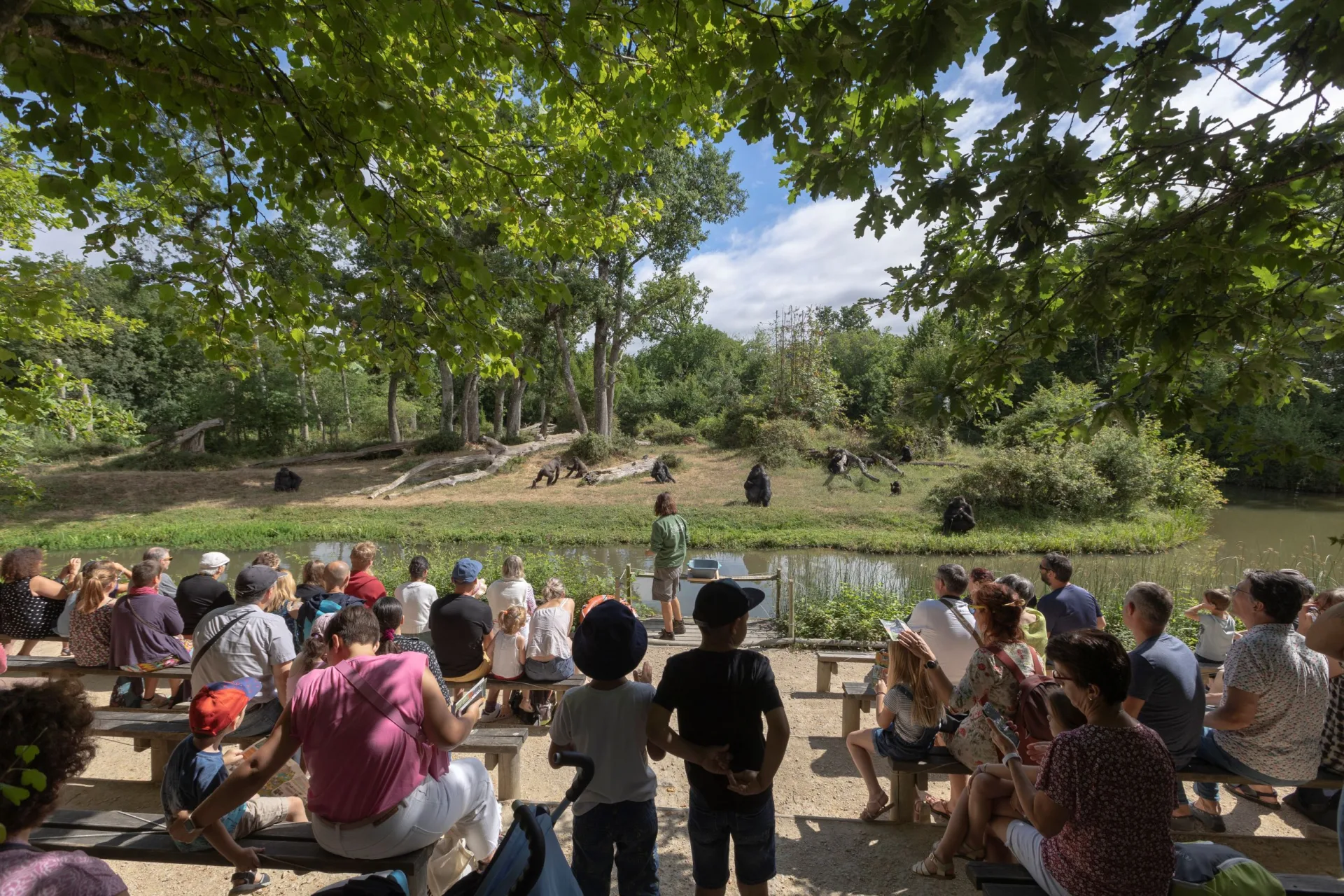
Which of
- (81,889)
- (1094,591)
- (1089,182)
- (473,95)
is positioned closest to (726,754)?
(81,889)

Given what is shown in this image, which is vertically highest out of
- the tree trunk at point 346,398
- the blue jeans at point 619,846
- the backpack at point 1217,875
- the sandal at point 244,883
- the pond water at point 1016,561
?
the tree trunk at point 346,398

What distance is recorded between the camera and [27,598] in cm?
549

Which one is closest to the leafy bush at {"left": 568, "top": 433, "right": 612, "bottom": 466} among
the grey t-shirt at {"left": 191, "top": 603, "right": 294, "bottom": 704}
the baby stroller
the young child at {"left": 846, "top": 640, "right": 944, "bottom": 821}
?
the grey t-shirt at {"left": 191, "top": 603, "right": 294, "bottom": 704}

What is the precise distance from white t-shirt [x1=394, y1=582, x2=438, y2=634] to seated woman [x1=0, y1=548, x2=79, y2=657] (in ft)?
9.44

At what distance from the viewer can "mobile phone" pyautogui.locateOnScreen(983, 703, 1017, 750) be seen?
9.88 ft

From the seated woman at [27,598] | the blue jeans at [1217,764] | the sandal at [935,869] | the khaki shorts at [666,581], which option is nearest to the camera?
the sandal at [935,869]

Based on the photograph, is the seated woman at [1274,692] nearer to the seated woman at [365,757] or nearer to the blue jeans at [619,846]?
the blue jeans at [619,846]

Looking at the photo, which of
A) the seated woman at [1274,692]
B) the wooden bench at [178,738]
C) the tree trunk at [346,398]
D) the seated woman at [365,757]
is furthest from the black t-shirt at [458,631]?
the tree trunk at [346,398]

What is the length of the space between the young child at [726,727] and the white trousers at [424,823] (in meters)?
0.92

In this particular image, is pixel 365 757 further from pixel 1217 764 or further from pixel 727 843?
pixel 1217 764

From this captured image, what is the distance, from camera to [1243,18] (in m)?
2.44

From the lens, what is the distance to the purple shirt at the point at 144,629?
4.66 metres

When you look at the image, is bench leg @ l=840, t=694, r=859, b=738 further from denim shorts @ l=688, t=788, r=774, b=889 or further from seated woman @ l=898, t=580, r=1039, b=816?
denim shorts @ l=688, t=788, r=774, b=889

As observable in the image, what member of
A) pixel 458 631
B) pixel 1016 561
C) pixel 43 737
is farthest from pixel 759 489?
pixel 43 737
